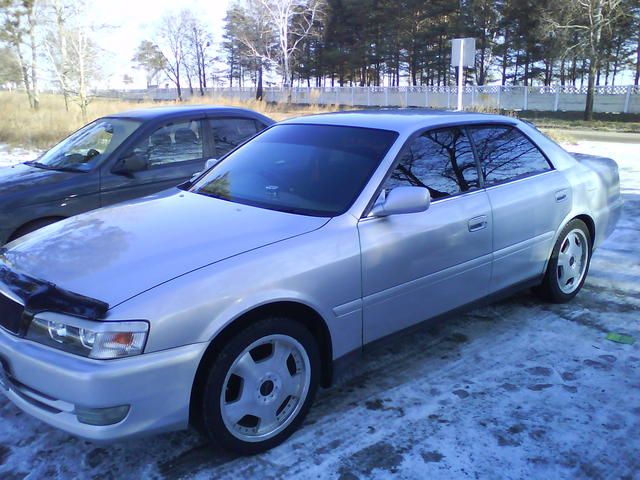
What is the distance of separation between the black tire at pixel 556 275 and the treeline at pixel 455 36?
2648 cm

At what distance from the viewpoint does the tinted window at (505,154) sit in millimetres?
3922

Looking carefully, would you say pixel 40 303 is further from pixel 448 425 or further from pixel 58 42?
pixel 58 42

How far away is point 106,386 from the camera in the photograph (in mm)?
2230

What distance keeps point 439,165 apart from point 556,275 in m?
1.63

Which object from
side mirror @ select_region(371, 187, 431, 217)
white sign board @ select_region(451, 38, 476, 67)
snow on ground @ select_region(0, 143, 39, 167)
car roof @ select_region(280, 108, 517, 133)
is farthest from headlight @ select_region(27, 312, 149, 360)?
white sign board @ select_region(451, 38, 476, 67)

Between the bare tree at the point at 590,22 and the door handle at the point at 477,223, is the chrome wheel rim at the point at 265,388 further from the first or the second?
the bare tree at the point at 590,22

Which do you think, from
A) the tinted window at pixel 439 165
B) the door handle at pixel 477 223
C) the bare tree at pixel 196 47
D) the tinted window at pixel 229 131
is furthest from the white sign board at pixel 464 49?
the bare tree at pixel 196 47

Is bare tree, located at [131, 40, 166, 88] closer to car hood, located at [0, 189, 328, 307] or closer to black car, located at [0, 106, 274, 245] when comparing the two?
black car, located at [0, 106, 274, 245]

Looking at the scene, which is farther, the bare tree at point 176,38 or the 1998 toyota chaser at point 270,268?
the bare tree at point 176,38

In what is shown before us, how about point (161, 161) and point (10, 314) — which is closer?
point (10, 314)

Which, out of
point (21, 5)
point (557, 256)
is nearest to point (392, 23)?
point (21, 5)

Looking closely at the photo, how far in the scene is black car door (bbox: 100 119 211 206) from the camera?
550cm

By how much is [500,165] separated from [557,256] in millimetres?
990

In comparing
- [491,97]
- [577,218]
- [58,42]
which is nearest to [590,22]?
[491,97]
